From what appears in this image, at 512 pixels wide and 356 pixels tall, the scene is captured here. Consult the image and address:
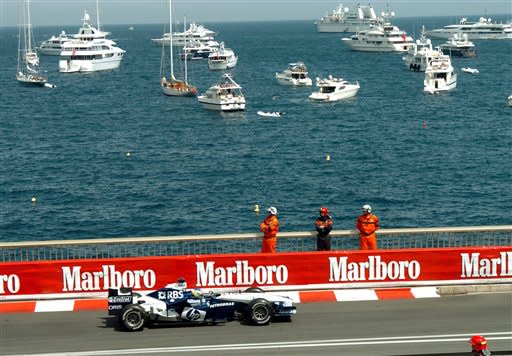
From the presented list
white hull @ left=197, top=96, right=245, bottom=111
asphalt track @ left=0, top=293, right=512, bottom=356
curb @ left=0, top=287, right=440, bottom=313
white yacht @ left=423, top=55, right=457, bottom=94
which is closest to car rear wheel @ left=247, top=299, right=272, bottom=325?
asphalt track @ left=0, top=293, right=512, bottom=356

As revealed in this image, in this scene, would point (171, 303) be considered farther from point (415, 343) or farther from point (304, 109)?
point (304, 109)

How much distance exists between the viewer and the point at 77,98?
412 ft

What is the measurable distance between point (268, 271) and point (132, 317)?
13.8 ft

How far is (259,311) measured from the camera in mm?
19828

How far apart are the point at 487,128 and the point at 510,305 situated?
74861mm

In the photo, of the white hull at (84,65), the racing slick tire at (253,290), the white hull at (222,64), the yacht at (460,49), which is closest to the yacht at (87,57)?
the white hull at (84,65)

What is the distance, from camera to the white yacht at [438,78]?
402 feet

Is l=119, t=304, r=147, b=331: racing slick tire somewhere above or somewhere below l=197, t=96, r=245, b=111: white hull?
above

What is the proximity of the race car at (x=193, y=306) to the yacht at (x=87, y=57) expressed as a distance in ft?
499

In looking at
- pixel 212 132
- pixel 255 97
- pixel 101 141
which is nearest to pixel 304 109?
pixel 255 97

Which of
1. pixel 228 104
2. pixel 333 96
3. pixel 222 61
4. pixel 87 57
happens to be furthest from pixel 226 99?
pixel 87 57

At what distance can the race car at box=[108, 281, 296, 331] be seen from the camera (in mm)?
19656

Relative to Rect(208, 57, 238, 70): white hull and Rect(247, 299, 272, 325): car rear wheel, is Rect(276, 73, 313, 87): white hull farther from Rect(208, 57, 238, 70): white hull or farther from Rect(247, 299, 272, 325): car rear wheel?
Rect(247, 299, 272, 325): car rear wheel

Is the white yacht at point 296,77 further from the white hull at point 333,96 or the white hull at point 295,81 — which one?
the white hull at point 333,96
